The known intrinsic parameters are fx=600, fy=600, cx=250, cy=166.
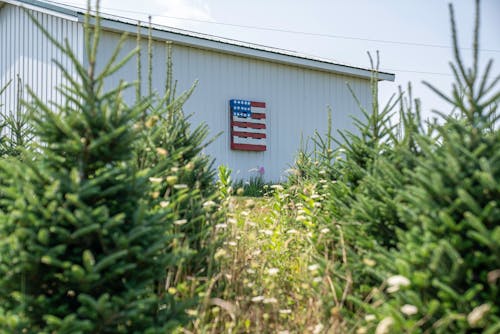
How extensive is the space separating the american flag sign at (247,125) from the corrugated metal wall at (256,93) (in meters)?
0.19

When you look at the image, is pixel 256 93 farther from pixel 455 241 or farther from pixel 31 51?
pixel 455 241

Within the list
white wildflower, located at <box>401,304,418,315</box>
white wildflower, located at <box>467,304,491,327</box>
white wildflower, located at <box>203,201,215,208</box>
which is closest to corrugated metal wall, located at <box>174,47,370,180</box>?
white wildflower, located at <box>203,201,215,208</box>

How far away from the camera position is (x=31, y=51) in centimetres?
1508

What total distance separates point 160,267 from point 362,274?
4.11 feet

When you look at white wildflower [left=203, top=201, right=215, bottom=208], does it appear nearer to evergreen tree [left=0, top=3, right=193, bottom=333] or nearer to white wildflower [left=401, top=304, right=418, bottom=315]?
evergreen tree [left=0, top=3, right=193, bottom=333]

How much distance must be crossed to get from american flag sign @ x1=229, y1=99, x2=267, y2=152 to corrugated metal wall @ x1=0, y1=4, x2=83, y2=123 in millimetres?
4373

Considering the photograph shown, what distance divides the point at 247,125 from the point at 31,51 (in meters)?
5.79

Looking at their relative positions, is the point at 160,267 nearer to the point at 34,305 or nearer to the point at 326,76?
the point at 34,305

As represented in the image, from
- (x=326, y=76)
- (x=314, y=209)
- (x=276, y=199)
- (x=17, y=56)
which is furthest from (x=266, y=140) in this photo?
(x=314, y=209)

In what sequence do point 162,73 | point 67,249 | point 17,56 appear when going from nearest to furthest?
point 67,249 < point 162,73 < point 17,56

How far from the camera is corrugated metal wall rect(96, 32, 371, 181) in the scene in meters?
14.9

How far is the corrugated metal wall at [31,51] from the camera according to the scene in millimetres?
13602

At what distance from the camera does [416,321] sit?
288 cm

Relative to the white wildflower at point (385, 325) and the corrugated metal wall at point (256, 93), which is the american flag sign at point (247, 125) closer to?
the corrugated metal wall at point (256, 93)
